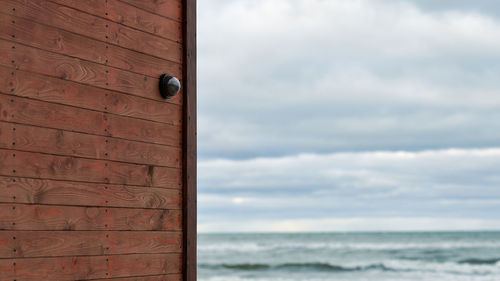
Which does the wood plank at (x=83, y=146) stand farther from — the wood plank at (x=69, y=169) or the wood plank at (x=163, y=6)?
the wood plank at (x=163, y=6)

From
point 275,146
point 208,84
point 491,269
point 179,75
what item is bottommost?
point 491,269

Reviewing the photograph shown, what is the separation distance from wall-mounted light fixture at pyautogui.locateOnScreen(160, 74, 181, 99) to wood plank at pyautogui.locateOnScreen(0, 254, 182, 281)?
974 millimetres

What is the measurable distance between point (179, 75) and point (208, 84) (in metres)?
28.1

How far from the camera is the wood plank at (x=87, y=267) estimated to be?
3023mm

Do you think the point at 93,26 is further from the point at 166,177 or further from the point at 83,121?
the point at 166,177

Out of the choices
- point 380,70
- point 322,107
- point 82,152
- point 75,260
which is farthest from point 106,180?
point 380,70

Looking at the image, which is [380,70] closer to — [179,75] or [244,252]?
[244,252]

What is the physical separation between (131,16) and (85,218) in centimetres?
122

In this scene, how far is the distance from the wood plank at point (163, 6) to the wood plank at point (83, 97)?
562mm

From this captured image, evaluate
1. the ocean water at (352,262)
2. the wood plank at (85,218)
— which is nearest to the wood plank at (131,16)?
the wood plank at (85,218)

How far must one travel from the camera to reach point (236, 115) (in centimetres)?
3148

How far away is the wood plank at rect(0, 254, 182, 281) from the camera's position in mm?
3023

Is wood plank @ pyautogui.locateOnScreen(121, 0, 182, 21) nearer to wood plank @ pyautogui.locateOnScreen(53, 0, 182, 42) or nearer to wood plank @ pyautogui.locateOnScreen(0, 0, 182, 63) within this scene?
wood plank @ pyautogui.locateOnScreen(53, 0, 182, 42)

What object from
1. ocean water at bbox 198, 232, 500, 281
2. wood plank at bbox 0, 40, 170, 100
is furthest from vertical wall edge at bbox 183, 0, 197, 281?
ocean water at bbox 198, 232, 500, 281
